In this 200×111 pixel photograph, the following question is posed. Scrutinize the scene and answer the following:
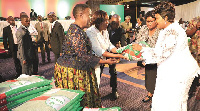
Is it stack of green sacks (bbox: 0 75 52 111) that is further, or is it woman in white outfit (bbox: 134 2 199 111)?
woman in white outfit (bbox: 134 2 199 111)

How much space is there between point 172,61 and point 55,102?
54.2 inches

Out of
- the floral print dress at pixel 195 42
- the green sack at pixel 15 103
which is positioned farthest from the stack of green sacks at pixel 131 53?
the floral print dress at pixel 195 42

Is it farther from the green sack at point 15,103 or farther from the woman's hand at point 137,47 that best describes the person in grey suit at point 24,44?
the green sack at point 15,103

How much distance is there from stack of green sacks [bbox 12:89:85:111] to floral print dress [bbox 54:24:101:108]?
753 millimetres

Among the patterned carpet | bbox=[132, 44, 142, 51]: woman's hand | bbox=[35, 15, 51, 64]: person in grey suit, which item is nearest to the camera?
bbox=[132, 44, 142, 51]: woman's hand

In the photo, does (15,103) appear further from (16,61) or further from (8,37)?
(16,61)

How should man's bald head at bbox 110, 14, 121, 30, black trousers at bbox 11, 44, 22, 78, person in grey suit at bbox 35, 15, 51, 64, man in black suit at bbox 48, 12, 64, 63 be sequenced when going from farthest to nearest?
person in grey suit at bbox 35, 15, 51, 64 → black trousers at bbox 11, 44, 22, 78 → man in black suit at bbox 48, 12, 64, 63 → man's bald head at bbox 110, 14, 121, 30

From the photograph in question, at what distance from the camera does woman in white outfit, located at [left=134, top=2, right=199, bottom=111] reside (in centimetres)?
166

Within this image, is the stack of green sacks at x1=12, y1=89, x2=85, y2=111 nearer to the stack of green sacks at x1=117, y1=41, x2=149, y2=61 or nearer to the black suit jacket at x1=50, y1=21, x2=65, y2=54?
the stack of green sacks at x1=117, y1=41, x2=149, y2=61

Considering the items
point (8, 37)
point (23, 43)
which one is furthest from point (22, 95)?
point (8, 37)

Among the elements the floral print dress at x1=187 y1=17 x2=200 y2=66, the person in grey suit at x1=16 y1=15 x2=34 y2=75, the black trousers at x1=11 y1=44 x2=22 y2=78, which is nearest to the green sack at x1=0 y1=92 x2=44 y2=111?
the person in grey suit at x1=16 y1=15 x2=34 y2=75

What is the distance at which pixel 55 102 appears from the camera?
891 mm

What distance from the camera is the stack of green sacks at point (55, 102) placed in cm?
84

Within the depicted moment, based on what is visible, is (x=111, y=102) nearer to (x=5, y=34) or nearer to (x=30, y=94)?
(x=30, y=94)
